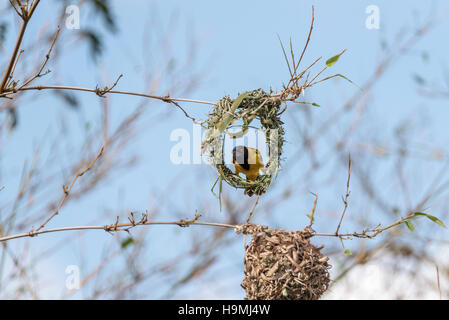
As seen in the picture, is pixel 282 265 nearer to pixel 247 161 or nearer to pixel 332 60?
pixel 247 161

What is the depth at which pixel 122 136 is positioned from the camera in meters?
4.75

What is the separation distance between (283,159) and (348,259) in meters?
2.14

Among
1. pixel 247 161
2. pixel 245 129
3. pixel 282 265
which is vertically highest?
pixel 245 129

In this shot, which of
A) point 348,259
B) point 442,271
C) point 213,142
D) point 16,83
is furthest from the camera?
point 442,271

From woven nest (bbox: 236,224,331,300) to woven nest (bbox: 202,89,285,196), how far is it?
41cm

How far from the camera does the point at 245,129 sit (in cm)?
273

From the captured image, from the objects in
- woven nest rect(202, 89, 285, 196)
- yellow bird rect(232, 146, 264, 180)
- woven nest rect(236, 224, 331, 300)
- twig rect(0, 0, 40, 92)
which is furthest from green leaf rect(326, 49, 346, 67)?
twig rect(0, 0, 40, 92)

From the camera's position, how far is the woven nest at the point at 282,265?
2434mm

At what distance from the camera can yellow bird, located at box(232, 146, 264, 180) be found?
110 inches

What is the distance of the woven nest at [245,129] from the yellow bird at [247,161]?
0.04 meters

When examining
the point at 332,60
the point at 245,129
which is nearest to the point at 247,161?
the point at 245,129

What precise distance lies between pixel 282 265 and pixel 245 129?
726 mm
